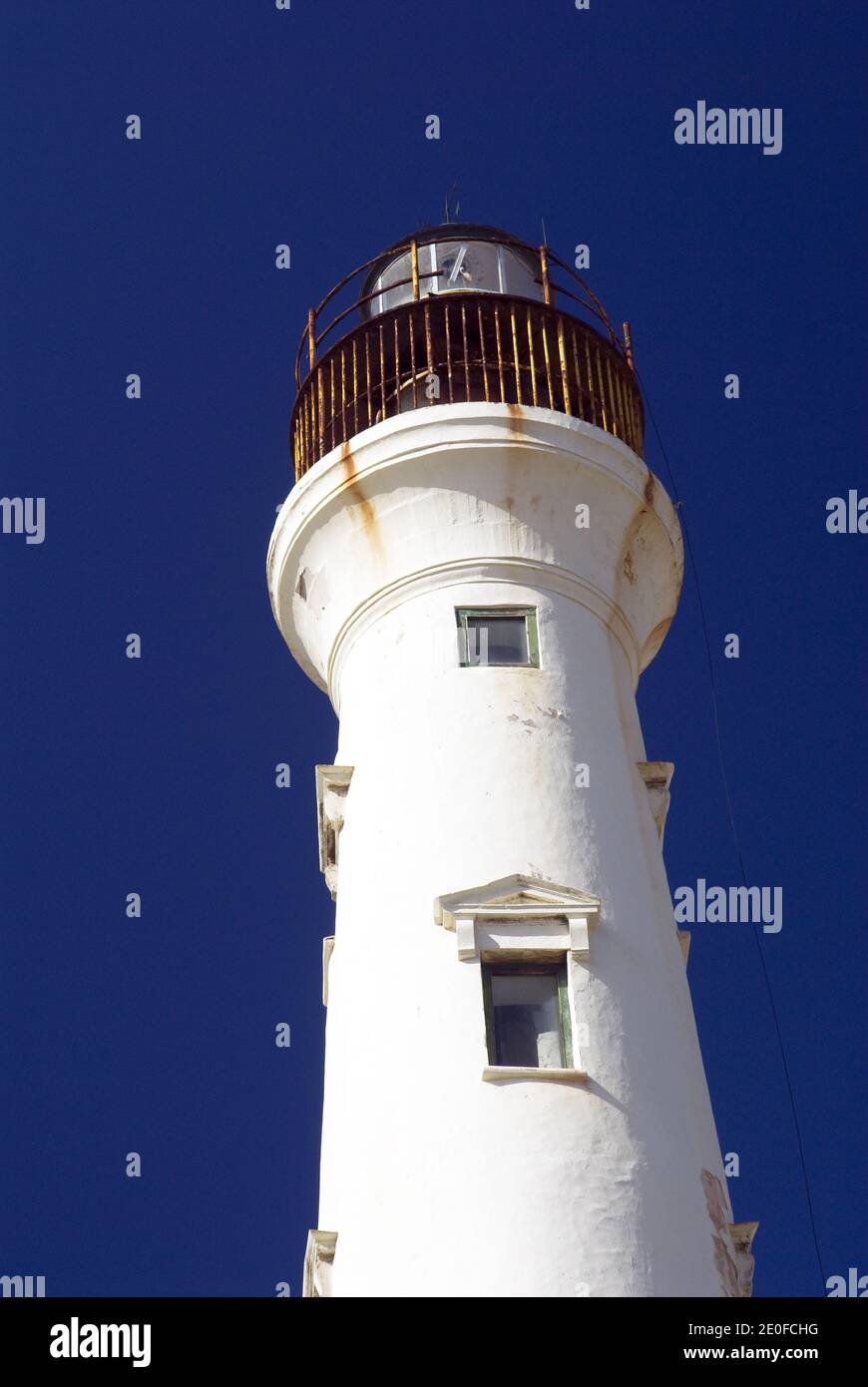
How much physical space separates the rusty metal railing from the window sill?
6200mm

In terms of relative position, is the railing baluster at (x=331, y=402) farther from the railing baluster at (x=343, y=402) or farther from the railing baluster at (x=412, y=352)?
the railing baluster at (x=412, y=352)

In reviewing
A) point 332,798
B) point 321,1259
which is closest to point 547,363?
point 332,798

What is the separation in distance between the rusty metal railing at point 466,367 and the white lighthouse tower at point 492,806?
1.0 inches

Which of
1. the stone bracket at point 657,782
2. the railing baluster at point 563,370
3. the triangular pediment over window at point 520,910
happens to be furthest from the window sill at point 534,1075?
the railing baluster at point 563,370

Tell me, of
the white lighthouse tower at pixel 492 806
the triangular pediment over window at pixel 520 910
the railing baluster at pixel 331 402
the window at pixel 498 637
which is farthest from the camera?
the railing baluster at pixel 331 402

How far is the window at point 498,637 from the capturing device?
50.0 ft

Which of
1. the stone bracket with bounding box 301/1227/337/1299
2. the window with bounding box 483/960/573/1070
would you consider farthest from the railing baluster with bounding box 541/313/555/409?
the stone bracket with bounding box 301/1227/337/1299

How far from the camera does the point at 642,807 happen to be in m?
15.1

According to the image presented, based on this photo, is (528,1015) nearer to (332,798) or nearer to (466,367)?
(332,798)

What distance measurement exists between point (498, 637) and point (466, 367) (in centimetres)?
276

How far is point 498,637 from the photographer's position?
15.4 meters

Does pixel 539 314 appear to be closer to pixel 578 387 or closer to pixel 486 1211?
pixel 578 387
